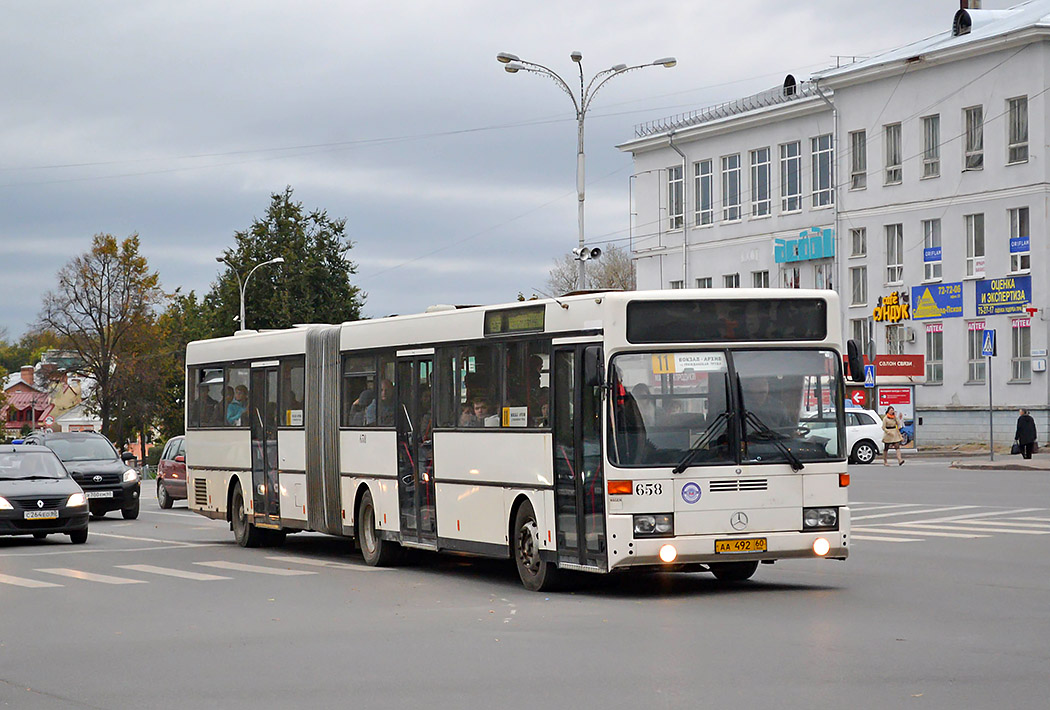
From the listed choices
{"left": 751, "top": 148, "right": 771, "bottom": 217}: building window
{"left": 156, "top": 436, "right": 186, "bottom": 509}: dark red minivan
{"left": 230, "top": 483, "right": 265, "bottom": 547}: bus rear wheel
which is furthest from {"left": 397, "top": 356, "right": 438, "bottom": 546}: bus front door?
{"left": 751, "top": 148, "right": 771, "bottom": 217}: building window

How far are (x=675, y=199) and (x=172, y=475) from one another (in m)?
40.4

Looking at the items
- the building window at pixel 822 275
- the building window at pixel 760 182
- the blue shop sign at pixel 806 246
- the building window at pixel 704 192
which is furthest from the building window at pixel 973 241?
the building window at pixel 704 192

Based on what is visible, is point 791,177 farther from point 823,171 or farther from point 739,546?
point 739,546

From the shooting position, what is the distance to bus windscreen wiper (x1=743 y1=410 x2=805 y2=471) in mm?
14184

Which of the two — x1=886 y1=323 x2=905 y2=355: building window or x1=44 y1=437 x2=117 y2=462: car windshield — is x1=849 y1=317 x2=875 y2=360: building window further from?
x1=44 y1=437 x2=117 y2=462: car windshield

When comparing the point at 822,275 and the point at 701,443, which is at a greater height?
the point at 822,275

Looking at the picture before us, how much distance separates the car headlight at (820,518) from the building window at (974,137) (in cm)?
4625

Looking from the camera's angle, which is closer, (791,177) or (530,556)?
(530,556)

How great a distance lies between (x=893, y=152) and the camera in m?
62.2

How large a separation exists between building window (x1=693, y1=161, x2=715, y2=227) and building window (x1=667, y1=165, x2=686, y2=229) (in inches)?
31.0

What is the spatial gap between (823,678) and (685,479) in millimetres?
4629

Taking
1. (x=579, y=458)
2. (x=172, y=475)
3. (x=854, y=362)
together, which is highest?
(x=854, y=362)

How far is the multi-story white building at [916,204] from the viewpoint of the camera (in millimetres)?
55844

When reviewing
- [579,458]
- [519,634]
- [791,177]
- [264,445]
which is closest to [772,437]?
[579,458]
